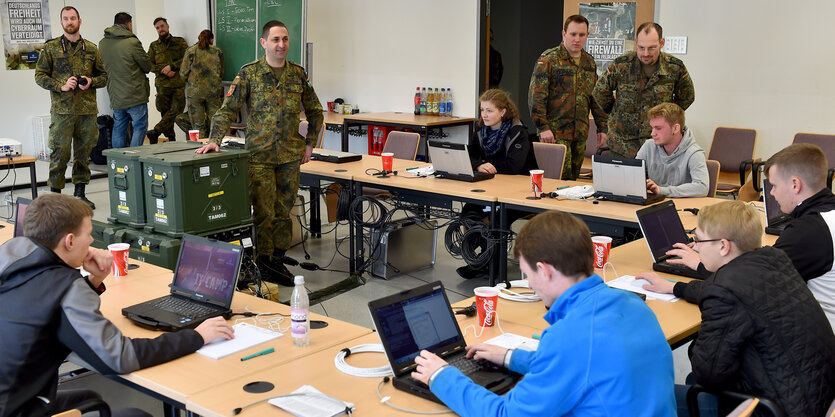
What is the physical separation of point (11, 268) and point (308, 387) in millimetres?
923

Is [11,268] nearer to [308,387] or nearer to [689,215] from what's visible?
[308,387]

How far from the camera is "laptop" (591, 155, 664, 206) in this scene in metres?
4.34

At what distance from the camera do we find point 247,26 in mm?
9609

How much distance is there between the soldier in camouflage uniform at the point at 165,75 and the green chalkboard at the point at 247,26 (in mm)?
663

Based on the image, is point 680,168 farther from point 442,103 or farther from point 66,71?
point 66,71

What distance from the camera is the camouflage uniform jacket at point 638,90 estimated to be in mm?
5820

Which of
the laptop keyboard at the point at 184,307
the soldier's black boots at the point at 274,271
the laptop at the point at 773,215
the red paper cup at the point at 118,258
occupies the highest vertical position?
the laptop at the point at 773,215

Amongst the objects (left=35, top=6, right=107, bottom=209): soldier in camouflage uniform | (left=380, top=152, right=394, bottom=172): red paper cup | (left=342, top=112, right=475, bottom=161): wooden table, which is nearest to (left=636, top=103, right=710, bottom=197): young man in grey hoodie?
(left=380, top=152, right=394, bottom=172): red paper cup

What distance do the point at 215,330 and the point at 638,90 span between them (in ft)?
13.8

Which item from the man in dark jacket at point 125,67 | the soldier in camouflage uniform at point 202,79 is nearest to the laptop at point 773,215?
the soldier in camouflage uniform at point 202,79

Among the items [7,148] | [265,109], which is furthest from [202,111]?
[265,109]

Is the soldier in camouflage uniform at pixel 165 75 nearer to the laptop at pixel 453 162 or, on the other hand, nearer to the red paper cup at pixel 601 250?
Result: the laptop at pixel 453 162

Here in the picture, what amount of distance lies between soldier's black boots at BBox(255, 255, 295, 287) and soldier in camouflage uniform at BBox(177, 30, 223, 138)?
4.42 m

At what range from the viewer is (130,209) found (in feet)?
15.0
